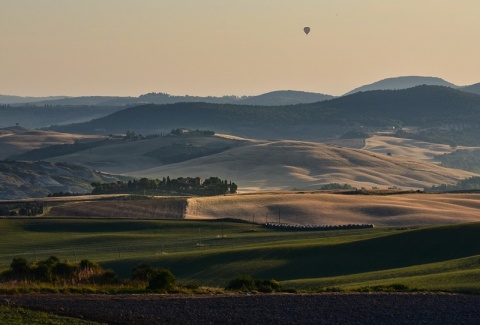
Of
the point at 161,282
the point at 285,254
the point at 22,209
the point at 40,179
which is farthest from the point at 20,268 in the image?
the point at 40,179

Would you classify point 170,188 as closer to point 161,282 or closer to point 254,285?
point 254,285

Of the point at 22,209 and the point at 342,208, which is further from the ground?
the point at 342,208

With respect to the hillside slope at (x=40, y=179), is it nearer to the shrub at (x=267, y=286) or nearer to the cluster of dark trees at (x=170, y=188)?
the cluster of dark trees at (x=170, y=188)

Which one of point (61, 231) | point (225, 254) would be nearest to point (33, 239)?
point (61, 231)

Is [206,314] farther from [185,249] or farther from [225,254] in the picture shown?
[185,249]

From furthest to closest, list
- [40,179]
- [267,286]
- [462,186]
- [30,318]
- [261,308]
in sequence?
[462,186] → [40,179] → [267,286] → [261,308] → [30,318]

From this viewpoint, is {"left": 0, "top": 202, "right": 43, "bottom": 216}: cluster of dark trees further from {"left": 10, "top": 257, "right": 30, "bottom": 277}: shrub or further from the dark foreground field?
the dark foreground field
